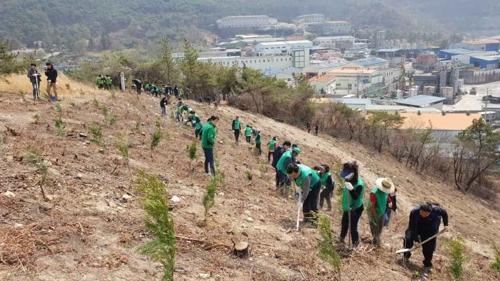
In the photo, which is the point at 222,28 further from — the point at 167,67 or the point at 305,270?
the point at 305,270

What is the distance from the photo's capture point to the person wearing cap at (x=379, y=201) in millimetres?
6805

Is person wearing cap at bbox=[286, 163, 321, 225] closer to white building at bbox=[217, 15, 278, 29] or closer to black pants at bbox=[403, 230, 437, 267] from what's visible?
black pants at bbox=[403, 230, 437, 267]

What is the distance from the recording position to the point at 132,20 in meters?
144

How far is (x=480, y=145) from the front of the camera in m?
26.1

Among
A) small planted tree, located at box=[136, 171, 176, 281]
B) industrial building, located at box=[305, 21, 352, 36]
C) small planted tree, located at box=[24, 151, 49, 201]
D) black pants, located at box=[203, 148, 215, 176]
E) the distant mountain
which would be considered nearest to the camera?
small planted tree, located at box=[136, 171, 176, 281]

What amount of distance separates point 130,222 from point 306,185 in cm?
265

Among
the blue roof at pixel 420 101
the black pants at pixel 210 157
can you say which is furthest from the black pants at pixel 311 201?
the blue roof at pixel 420 101

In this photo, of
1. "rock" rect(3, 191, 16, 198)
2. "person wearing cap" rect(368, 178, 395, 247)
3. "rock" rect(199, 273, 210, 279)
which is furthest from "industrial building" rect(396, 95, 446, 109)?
"rock" rect(3, 191, 16, 198)

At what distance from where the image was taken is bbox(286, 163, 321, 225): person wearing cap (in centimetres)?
716

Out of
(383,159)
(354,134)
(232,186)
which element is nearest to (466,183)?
(383,159)

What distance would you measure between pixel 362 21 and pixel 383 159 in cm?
17449

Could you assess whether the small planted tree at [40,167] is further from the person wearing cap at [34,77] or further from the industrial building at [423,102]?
the industrial building at [423,102]

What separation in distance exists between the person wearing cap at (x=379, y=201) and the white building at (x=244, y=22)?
160904 mm

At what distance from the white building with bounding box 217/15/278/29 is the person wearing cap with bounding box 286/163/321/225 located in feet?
526
